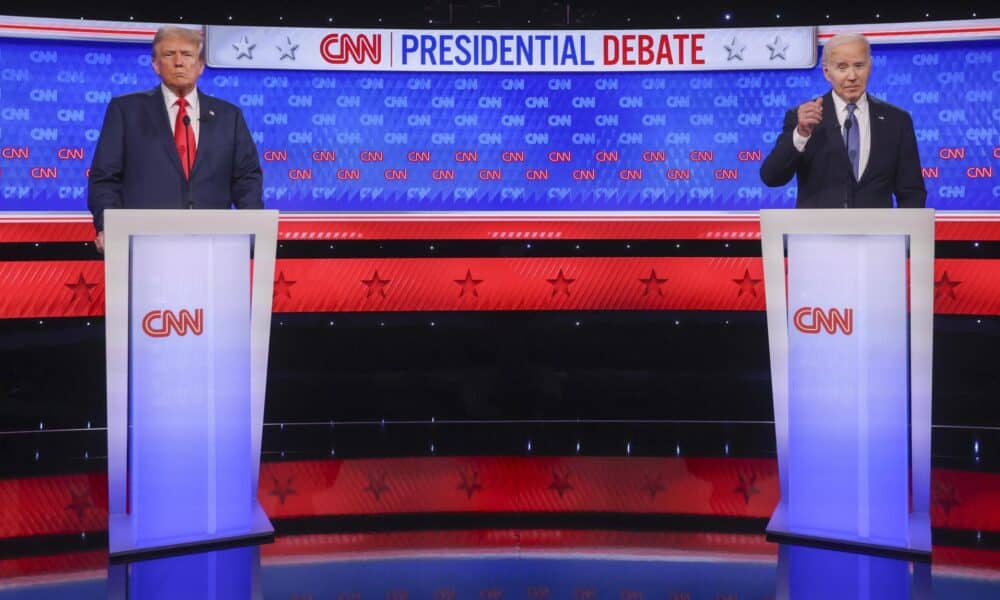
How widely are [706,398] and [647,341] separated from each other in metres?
0.48

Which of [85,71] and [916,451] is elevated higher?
[85,71]

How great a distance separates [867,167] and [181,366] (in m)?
2.46

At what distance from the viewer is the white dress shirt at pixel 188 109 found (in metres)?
3.87

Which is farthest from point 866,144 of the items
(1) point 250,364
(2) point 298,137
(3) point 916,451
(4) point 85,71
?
(4) point 85,71

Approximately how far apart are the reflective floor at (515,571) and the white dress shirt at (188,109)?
147 cm

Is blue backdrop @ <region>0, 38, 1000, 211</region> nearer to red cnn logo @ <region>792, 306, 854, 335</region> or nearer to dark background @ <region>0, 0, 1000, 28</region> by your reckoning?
dark background @ <region>0, 0, 1000, 28</region>

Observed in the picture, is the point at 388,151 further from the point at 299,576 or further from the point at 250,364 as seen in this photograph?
the point at 299,576

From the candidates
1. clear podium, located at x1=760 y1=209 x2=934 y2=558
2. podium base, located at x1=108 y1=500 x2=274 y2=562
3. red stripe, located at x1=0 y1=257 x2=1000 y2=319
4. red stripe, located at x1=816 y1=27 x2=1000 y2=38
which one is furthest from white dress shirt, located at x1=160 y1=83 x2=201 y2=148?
red stripe, located at x1=816 y1=27 x2=1000 y2=38

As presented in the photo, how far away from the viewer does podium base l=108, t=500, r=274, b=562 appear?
11.4 ft

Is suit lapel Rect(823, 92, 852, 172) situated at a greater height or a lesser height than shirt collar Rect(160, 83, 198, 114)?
lesser

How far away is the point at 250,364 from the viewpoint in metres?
3.69

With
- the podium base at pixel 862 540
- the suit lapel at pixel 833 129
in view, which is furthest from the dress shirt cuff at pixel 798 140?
the podium base at pixel 862 540

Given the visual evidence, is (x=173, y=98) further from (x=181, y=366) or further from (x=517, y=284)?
(x=517, y=284)

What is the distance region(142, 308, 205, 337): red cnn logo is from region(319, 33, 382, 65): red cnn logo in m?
2.84
